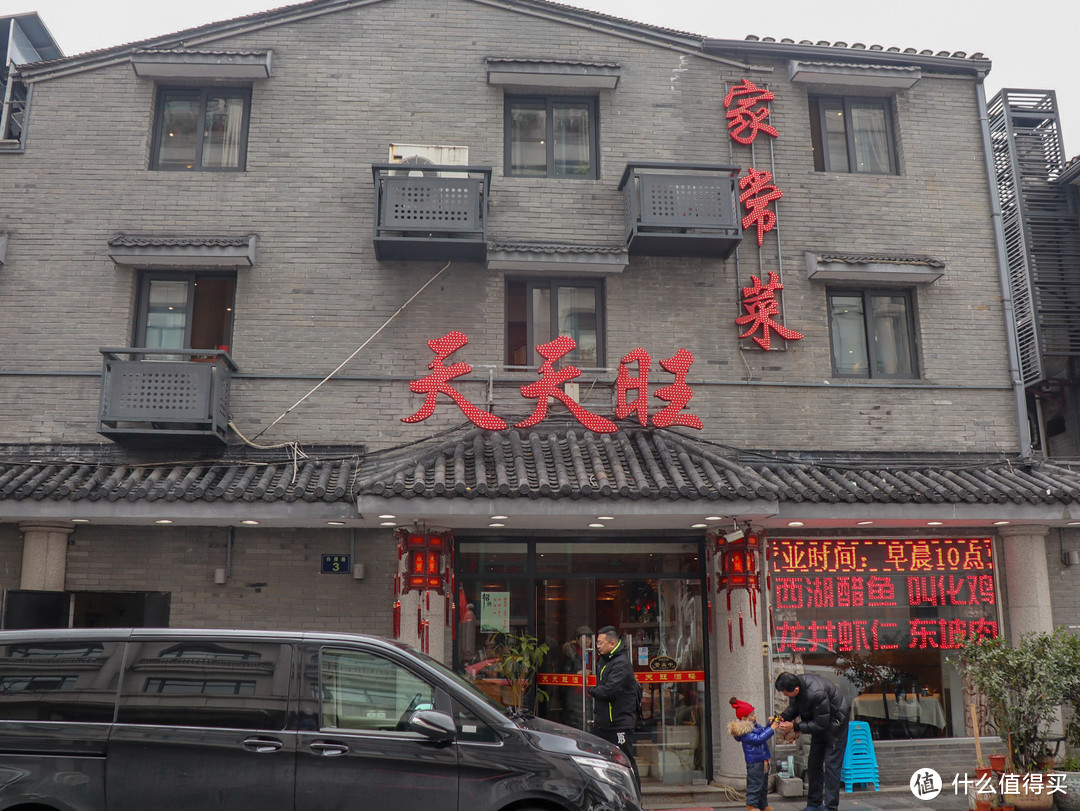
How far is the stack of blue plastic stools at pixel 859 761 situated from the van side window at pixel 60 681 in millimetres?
8589

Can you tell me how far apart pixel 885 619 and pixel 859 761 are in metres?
1.85

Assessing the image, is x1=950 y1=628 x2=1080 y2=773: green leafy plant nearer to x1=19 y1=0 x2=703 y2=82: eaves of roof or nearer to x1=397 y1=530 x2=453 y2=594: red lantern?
x1=397 y1=530 x2=453 y2=594: red lantern

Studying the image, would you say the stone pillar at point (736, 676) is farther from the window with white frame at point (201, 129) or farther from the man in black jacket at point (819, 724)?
the window with white frame at point (201, 129)

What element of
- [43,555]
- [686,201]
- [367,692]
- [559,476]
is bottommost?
[367,692]

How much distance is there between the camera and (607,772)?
655 centimetres

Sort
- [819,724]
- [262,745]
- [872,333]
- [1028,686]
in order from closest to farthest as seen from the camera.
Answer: [262,745] → [819,724] → [1028,686] → [872,333]

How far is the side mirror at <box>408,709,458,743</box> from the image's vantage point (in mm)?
6211

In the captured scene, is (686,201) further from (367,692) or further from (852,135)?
(367,692)

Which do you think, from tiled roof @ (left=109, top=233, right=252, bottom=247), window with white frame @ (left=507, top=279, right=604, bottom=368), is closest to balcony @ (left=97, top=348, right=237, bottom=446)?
tiled roof @ (left=109, top=233, right=252, bottom=247)

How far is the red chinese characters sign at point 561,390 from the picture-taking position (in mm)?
11023

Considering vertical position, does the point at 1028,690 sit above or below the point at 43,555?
below

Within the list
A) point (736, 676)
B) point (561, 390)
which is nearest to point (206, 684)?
point (561, 390)

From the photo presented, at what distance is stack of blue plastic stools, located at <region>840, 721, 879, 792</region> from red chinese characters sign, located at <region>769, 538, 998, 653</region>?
1.07 m

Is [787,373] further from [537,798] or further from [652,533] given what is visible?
[537,798]
